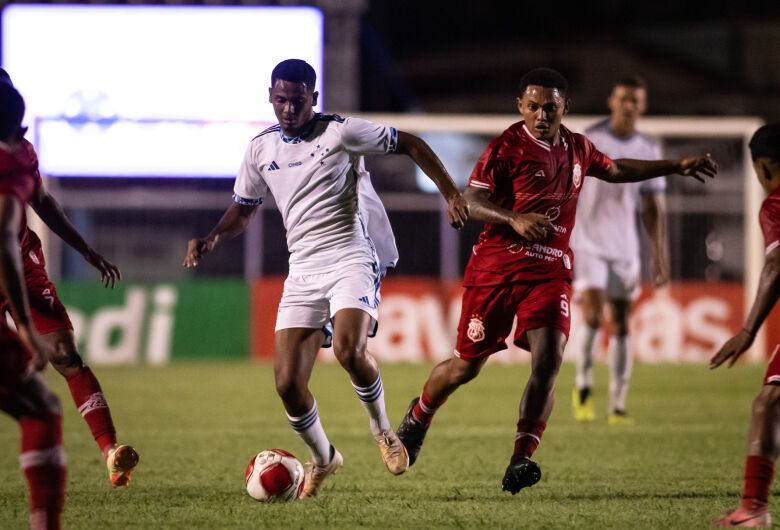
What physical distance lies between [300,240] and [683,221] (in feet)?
41.8

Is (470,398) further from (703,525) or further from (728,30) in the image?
(728,30)

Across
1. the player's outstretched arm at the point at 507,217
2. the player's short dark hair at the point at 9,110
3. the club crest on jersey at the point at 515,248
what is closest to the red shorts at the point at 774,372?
the player's outstretched arm at the point at 507,217

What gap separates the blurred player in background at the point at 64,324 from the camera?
5.80 m

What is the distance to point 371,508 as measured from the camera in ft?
17.6

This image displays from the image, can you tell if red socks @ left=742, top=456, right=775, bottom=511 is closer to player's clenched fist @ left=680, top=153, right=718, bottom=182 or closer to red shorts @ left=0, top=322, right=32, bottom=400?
player's clenched fist @ left=680, top=153, right=718, bottom=182

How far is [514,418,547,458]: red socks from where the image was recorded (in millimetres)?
5566

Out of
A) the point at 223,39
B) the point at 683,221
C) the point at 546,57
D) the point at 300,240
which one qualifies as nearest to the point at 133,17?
the point at 223,39

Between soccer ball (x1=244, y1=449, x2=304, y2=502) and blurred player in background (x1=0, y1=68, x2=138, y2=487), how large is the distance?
0.67m

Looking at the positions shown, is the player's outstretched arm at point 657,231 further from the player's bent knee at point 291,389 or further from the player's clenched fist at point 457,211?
the player's bent knee at point 291,389

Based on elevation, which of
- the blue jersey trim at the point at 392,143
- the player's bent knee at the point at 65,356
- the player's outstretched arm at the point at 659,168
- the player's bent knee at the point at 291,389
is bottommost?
the player's bent knee at the point at 291,389

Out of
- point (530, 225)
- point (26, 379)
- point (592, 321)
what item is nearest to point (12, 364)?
point (26, 379)

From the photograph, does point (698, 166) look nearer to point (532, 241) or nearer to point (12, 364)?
point (532, 241)

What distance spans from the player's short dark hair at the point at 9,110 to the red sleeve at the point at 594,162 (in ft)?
10.1

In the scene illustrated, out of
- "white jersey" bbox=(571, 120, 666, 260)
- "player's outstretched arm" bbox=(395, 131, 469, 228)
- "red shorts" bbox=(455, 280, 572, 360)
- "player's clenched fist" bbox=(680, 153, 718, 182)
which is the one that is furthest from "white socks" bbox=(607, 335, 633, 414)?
"player's outstretched arm" bbox=(395, 131, 469, 228)
